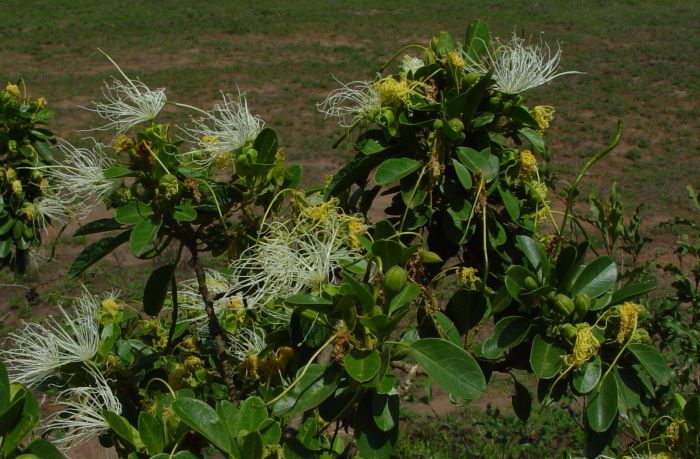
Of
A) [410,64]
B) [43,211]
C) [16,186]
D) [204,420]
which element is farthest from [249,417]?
[16,186]

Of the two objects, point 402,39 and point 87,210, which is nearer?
point 87,210

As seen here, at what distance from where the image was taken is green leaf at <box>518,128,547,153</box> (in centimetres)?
138

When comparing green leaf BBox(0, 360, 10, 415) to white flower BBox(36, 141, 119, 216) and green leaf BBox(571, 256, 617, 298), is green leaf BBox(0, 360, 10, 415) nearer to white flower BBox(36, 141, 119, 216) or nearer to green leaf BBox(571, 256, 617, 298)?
white flower BBox(36, 141, 119, 216)

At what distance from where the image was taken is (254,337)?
153 cm

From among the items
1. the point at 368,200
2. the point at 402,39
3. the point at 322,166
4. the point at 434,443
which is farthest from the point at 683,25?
the point at 368,200

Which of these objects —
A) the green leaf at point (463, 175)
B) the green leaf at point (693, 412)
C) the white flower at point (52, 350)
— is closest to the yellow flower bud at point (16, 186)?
the white flower at point (52, 350)

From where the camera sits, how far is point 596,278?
1292 millimetres

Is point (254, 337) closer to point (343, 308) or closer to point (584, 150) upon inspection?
point (343, 308)

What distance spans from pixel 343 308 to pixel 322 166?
8.28 metres

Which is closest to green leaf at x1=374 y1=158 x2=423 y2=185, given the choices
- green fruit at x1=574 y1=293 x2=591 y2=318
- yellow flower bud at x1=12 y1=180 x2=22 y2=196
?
green fruit at x1=574 y1=293 x2=591 y2=318

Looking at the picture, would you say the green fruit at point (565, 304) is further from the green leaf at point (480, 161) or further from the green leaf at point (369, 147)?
the green leaf at point (369, 147)

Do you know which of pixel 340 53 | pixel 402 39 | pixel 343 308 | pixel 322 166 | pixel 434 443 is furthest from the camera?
pixel 402 39

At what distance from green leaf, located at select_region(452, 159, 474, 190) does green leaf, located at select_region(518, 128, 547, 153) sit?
0.15 metres

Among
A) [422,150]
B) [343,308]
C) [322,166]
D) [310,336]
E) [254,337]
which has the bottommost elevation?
[322,166]
